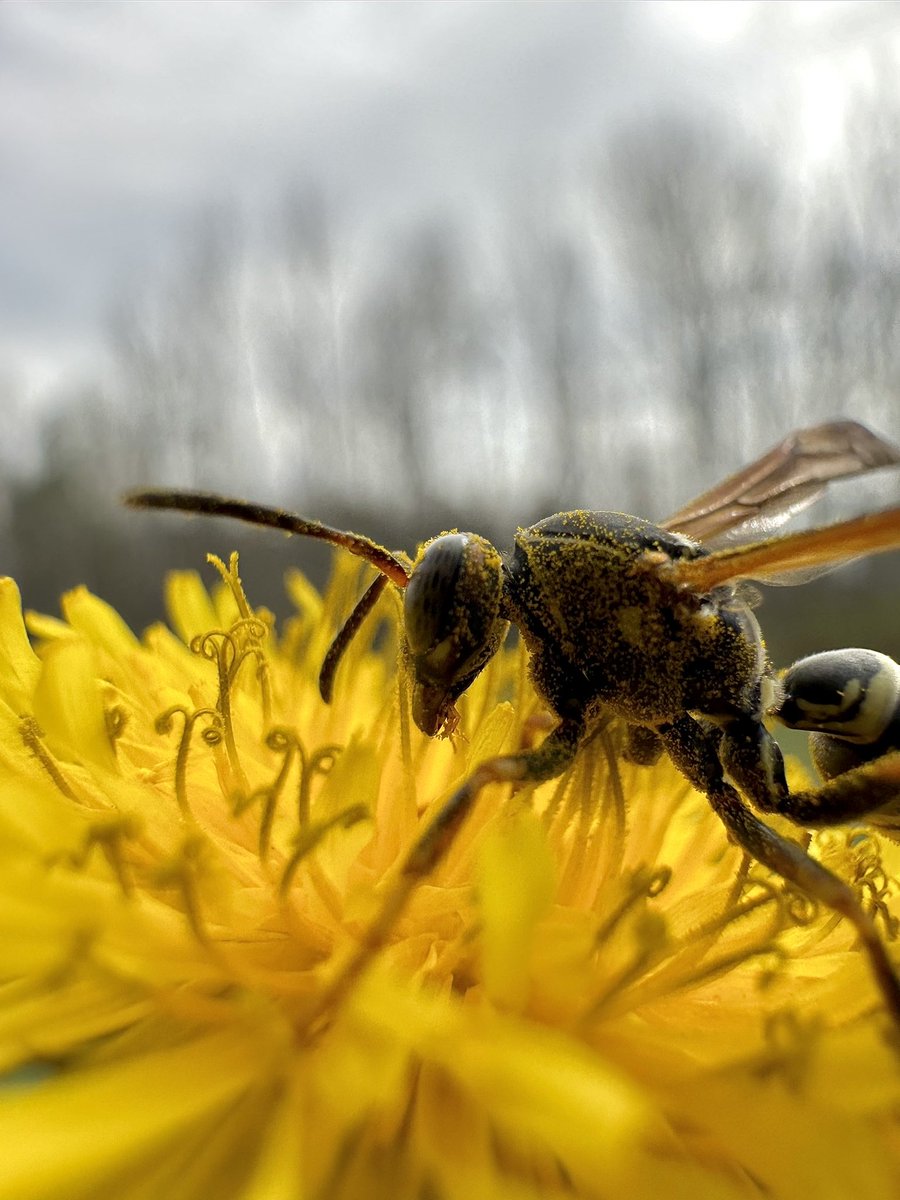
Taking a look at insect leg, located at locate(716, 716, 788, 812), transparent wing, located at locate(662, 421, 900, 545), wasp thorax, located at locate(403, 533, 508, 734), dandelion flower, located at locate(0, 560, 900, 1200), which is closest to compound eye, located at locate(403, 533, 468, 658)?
wasp thorax, located at locate(403, 533, 508, 734)

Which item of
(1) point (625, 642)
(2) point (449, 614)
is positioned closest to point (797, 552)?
(1) point (625, 642)

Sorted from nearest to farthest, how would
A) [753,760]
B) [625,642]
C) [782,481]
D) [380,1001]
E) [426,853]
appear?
[380,1001] → [426,853] → [625,642] → [753,760] → [782,481]

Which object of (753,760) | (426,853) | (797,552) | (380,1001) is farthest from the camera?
(753,760)

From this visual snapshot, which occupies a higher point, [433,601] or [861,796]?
[433,601]

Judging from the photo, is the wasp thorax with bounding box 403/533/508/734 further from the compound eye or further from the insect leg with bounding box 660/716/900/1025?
the insect leg with bounding box 660/716/900/1025

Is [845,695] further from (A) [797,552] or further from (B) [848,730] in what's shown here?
(A) [797,552]

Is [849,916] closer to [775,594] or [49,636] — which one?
[49,636]
